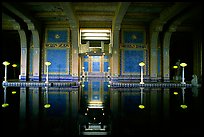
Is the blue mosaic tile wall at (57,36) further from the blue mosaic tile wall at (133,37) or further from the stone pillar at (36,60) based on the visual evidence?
the blue mosaic tile wall at (133,37)

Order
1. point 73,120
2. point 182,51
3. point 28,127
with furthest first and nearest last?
point 182,51
point 73,120
point 28,127

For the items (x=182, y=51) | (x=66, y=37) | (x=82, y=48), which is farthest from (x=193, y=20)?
(x=66, y=37)

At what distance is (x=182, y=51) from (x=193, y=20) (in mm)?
5593

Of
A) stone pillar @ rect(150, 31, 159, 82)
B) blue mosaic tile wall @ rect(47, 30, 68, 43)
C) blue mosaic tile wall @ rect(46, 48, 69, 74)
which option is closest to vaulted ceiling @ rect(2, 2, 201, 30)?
blue mosaic tile wall @ rect(47, 30, 68, 43)

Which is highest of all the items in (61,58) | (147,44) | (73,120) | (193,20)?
(193,20)

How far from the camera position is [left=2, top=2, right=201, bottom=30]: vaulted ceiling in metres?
9.86

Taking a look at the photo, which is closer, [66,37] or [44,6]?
[44,6]

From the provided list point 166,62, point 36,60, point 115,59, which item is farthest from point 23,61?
point 166,62

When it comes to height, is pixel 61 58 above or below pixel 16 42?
below

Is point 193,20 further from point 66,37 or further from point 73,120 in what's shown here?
point 73,120

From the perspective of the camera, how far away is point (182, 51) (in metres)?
18.5

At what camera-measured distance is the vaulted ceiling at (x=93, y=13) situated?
9863mm

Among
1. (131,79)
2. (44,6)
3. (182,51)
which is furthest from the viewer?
(182,51)

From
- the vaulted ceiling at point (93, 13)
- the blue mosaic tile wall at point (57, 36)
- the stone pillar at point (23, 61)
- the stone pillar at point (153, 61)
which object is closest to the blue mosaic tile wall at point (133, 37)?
the vaulted ceiling at point (93, 13)
